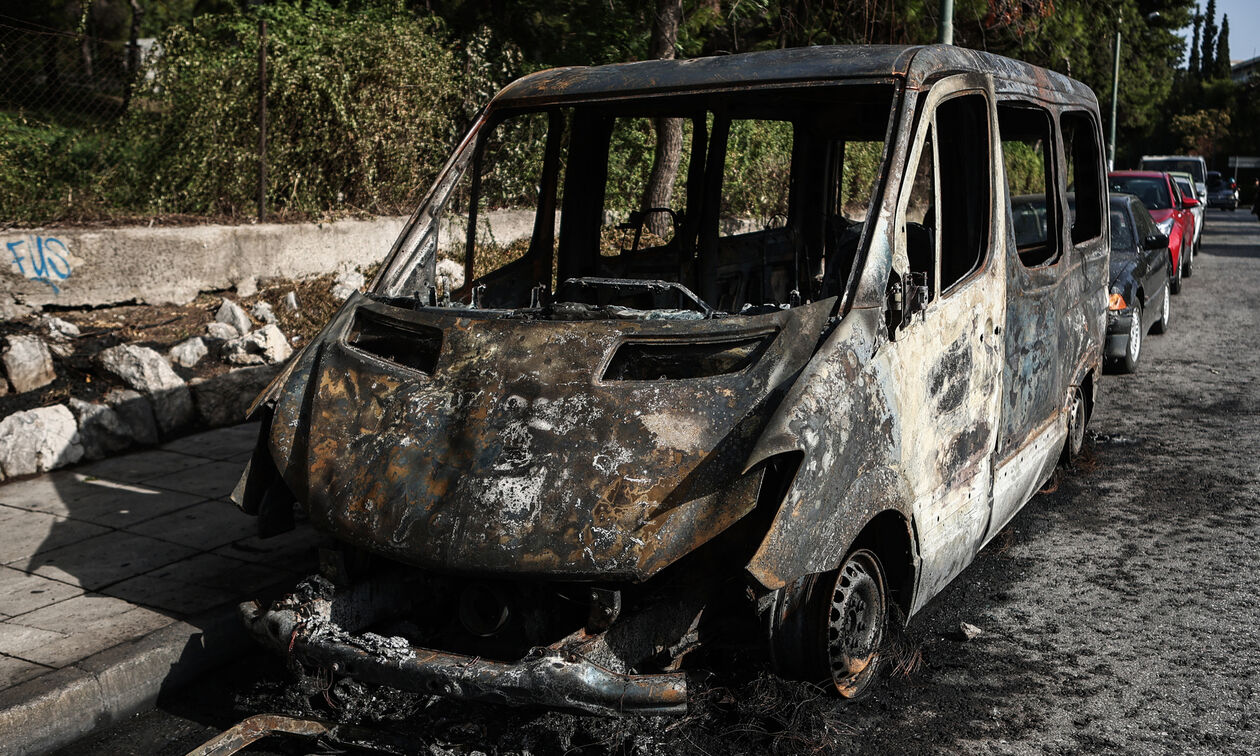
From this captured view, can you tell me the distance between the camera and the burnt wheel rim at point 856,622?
12.3 ft

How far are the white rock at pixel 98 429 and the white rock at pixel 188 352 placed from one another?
1.11 metres

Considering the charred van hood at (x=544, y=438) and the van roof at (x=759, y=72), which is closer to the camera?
the charred van hood at (x=544, y=438)

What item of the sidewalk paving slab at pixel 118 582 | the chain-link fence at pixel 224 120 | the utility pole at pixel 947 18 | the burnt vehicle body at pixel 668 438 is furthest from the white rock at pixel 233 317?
the utility pole at pixel 947 18

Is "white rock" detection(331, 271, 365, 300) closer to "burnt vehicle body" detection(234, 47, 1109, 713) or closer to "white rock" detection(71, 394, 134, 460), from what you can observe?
"white rock" detection(71, 394, 134, 460)

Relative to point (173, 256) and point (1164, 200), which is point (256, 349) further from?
point (1164, 200)

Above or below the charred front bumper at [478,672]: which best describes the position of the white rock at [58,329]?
above

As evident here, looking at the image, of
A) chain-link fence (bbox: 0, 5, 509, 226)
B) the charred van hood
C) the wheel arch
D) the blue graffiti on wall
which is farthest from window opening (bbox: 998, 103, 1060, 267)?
A: chain-link fence (bbox: 0, 5, 509, 226)

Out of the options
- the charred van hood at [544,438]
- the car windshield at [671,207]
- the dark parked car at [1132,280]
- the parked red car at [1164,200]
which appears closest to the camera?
the charred van hood at [544,438]

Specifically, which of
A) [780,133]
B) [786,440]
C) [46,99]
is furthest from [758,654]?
[46,99]

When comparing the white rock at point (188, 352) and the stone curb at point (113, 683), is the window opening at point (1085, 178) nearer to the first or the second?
the stone curb at point (113, 683)

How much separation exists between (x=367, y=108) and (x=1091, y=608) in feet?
28.8

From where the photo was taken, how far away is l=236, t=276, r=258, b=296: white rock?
32.1 ft

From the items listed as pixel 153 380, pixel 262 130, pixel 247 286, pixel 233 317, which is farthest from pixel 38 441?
pixel 262 130

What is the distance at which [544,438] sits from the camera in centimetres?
353
